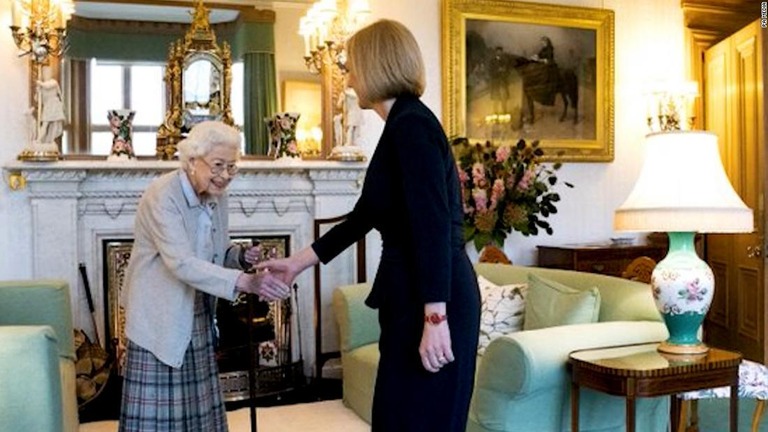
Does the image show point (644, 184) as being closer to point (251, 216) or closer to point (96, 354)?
point (251, 216)

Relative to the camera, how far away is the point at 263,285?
2.29m

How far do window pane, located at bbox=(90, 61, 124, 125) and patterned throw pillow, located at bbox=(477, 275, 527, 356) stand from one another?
2.39 metres

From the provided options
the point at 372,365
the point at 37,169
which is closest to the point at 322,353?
the point at 372,365

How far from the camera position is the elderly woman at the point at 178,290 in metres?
2.31

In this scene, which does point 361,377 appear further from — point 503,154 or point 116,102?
point 116,102

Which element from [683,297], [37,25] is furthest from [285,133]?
[683,297]

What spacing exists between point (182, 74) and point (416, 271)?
3.33m

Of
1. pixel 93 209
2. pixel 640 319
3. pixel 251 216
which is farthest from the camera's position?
pixel 251 216

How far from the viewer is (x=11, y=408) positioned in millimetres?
2201

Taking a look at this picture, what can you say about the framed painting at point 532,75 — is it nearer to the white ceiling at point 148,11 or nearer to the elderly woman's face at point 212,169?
the white ceiling at point 148,11

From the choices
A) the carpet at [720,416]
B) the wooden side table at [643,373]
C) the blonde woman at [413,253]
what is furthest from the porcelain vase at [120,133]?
the carpet at [720,416]

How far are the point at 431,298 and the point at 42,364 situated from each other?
1248 millimetres

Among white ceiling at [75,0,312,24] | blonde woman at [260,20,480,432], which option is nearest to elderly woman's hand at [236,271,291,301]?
blonde woman at [260,20,480,432]

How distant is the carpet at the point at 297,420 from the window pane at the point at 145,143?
1.52 meters
